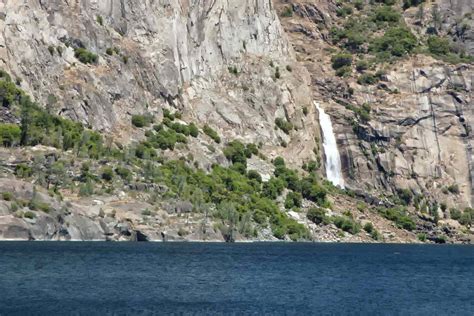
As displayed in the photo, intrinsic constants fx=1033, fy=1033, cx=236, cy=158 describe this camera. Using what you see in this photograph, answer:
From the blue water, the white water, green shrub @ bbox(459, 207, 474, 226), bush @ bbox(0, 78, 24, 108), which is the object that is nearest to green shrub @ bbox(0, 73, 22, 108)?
bush @ bbox(0, 78, 24, 108)

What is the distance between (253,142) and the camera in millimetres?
154625

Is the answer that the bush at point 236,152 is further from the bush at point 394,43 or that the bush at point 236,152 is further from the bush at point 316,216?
the bush at point 394,43

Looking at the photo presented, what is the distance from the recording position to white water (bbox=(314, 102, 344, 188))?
163 meters

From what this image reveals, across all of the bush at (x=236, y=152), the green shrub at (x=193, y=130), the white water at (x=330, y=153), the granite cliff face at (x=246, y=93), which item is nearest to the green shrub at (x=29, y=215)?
the granite cliff face at (x=246, y=93)

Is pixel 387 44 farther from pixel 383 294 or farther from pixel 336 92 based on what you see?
pixel 383 294

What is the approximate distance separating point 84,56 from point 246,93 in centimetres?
3157

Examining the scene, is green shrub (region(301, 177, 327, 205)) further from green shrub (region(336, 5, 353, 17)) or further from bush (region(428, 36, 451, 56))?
green shrub (region(336, 5, 353, 17))

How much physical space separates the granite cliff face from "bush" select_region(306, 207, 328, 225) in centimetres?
125

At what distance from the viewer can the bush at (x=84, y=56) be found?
450 ft

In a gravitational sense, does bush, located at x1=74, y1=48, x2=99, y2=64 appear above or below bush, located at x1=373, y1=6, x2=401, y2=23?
above

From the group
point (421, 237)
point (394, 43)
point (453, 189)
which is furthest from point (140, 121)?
point (394, 43)

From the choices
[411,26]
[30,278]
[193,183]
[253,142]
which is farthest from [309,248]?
[411,26]

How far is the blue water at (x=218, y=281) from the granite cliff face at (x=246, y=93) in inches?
657

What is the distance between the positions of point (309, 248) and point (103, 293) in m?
59.1
